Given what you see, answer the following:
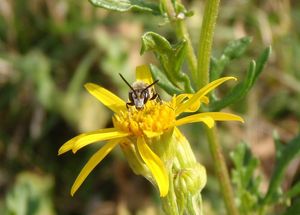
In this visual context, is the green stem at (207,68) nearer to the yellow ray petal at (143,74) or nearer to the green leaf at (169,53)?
the green leaf at (169,53)

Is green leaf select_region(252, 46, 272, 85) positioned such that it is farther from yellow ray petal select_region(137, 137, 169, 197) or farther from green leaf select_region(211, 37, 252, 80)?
yellow ray petal select_region(137, 137, 169, 197)

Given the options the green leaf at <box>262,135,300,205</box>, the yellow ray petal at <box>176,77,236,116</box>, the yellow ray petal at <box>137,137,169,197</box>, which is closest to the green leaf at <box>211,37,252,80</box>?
the yellow ray petal at <box>176,77,236,116</box>

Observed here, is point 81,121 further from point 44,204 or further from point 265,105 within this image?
point 265,105

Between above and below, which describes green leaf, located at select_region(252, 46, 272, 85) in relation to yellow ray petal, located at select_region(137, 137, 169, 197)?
below

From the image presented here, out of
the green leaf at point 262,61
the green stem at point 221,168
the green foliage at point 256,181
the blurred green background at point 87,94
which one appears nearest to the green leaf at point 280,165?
the green foliage at point 256,181

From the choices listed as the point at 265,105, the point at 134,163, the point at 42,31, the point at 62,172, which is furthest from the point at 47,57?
the point at 134,163

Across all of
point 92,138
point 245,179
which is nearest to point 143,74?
point 92,138
